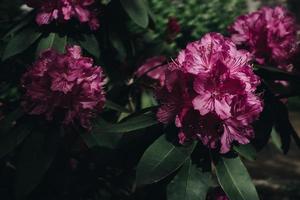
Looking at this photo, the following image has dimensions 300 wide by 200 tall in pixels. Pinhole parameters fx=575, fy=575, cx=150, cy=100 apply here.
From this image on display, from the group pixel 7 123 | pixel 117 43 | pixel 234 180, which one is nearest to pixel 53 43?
pixel 117 43

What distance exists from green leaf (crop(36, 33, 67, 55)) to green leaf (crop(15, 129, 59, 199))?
1.81 feet

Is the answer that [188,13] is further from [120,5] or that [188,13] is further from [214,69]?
[214,69]

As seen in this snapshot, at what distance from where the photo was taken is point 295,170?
16.9 ft

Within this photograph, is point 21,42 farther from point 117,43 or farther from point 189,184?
point 189,184

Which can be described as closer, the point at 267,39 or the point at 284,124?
the point at 284,124

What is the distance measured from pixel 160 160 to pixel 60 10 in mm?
993

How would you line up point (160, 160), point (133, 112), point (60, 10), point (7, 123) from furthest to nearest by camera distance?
point (60, 10), point (133, 112), point (7, 123), point (160, 160)

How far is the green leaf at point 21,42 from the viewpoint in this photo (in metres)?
2.51

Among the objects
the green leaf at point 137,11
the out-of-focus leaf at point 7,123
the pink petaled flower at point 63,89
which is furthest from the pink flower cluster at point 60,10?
the out-of-focus leaf at point 7,123

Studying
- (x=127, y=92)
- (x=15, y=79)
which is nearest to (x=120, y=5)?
(x=127, y=92)

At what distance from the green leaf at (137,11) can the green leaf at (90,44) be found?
21 centimetres

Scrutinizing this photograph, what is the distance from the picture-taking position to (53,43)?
254 centimetres

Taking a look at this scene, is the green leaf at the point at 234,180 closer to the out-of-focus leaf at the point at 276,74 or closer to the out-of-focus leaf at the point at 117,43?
the out-of-focus leaf at the point at 276,74

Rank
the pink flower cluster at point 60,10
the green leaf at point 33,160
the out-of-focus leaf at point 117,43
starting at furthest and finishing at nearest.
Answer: the out-of-focus leaf at point 117,43, the pink flower cluster at point 60,10, the green leaf at point 33,160
